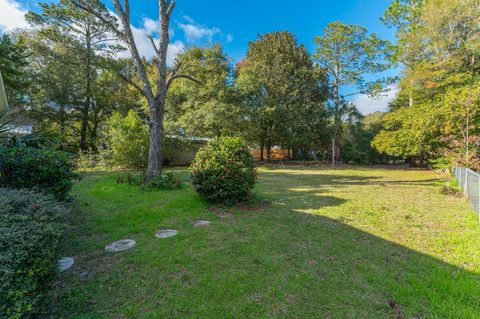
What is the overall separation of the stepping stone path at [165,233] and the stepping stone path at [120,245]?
386 mm

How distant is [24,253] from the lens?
1475 mm

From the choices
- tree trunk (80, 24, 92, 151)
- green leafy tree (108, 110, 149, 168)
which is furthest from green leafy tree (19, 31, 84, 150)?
green leafy tree (108, 110, 149, 168)

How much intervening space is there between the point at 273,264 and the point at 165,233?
73.0 inches

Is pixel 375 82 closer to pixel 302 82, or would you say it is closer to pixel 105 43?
pixel 302 82

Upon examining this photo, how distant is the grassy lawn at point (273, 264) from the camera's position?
80.1 inches

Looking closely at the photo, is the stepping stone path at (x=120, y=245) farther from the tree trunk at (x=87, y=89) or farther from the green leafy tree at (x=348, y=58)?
the green leafy tree at (x=348, y=58)

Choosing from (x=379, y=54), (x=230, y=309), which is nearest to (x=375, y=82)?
(x=379, y=54)

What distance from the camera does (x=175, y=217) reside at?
4.43 metres

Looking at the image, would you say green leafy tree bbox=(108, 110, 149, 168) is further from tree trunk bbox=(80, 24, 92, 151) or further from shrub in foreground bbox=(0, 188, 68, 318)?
shrub in foreground bbox=(0, 188, 68, 318)

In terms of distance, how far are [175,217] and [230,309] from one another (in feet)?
8.89

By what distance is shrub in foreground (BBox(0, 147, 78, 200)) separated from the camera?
11.0 feet

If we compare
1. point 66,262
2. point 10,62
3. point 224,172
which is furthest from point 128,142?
point 66,262

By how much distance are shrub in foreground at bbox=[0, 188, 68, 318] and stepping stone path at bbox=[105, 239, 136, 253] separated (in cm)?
114

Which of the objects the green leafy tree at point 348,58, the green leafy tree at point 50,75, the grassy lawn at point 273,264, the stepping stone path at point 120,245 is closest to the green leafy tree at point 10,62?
the green leafy tree at point 50,75
